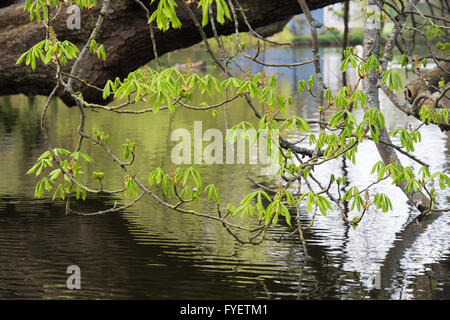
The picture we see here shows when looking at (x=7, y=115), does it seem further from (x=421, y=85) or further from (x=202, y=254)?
(x=202, y=254)

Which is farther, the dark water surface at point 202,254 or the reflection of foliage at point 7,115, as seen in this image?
the reflection of foliage at point 7,115

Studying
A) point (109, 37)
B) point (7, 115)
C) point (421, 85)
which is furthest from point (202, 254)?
point (7, 115)

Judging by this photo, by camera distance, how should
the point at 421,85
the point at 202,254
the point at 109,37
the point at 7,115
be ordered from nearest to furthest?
the point at 202,254, the point at 421,85, the point at 109,37, the point at 7,115

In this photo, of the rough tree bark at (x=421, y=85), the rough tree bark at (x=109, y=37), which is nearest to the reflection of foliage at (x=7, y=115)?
the rough tree bark at (x=109, y=37)

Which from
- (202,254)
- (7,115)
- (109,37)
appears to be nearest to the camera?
(202,254)

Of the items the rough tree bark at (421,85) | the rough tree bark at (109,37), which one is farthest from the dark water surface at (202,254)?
the rough tree bark at (109,37)

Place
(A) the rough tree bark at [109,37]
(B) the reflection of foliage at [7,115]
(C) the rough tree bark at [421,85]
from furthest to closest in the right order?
1. (B) the reflection of foliage at [7,115]
2. (A) the rough tree bark at [109,37]
3. (C) the rough tree bark at [421,85]

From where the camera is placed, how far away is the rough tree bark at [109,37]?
871 centimetres

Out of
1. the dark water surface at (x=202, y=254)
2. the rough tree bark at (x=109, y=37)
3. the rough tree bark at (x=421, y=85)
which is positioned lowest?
the dark water surface at (x=202, y=254)

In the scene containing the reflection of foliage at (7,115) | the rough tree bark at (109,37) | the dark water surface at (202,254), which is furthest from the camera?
the reflection of foliage at (7,115)

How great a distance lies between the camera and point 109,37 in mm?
8734

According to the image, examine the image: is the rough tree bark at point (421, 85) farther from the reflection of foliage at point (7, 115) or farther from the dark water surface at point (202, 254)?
the reflection of foliage at point (7, 115)

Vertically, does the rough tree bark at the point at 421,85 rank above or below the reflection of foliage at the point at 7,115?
below
